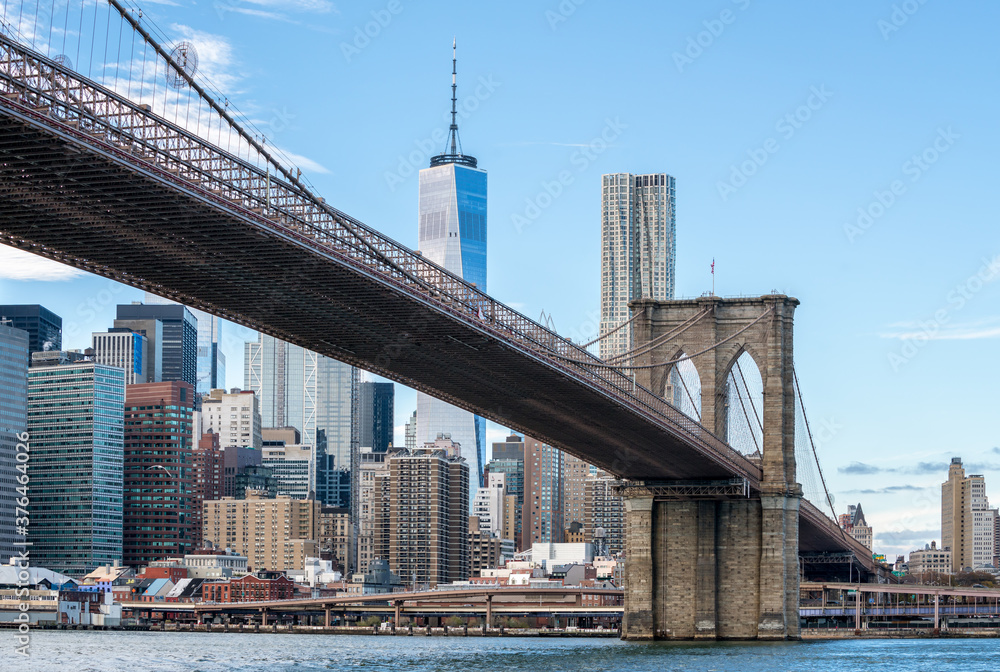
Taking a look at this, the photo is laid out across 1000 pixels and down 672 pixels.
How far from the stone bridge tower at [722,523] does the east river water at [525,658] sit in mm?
1852

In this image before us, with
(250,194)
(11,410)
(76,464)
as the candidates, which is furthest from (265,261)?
(76,464)

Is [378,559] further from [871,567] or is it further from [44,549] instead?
[871,567]

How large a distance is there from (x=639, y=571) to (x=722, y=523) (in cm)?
406

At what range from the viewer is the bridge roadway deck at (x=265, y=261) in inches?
1158

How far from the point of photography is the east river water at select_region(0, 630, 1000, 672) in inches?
2016

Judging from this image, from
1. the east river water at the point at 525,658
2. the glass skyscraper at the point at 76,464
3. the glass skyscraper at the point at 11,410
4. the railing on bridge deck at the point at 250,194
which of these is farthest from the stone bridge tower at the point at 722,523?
the glass skyscraper at the point at 76,464

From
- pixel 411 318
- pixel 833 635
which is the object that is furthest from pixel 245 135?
pixel 833 635

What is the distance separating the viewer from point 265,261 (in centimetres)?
3728

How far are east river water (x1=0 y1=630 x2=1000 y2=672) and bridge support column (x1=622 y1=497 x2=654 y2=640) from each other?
57.6 inches

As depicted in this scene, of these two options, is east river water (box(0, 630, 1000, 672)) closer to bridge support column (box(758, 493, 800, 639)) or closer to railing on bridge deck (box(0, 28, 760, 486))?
bridge support column (box(758, 493, 800, 639))

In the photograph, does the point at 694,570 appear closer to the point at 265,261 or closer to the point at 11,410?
the point at 265,261

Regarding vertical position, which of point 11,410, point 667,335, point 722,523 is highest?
point 667,335

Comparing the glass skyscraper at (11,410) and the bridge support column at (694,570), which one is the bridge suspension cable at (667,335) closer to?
the bridge support column at (694,570)

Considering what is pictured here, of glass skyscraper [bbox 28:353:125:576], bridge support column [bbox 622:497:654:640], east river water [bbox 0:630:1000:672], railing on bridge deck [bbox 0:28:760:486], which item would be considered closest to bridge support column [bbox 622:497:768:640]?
bridge support column [bbox 622:497:654:640]
